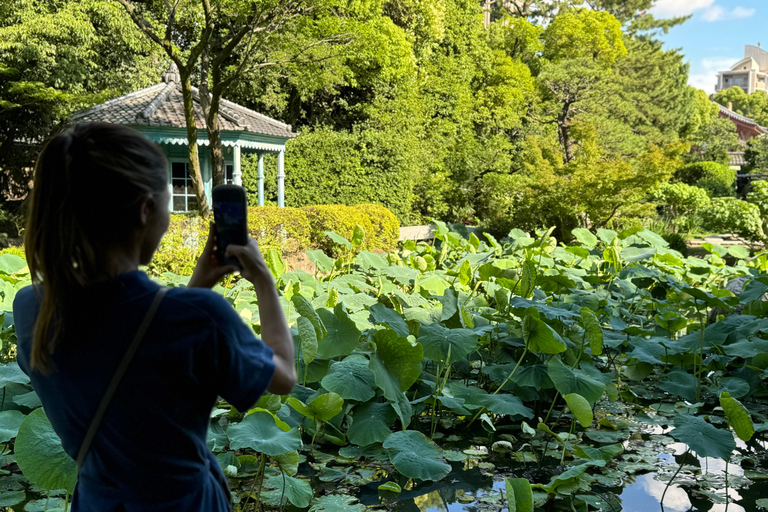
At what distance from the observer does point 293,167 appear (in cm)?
1402

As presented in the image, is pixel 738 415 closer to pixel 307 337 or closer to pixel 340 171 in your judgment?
pixel 307 337

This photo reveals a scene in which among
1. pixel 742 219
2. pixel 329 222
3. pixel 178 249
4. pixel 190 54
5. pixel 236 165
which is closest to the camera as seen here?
pixel 178 249

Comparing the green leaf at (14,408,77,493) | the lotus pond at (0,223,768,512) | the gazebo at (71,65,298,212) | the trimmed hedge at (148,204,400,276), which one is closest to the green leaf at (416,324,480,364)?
the lotus pond at (0,223,768,512)

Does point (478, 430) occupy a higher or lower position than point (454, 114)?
lower

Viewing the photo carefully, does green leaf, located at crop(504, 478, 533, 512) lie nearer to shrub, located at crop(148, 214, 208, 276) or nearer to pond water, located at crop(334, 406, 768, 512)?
pond water, located at crop(334, 406, 768, 512)

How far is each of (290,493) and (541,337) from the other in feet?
4.99

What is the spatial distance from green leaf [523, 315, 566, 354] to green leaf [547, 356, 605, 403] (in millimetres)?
83

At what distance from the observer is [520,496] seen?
212cm

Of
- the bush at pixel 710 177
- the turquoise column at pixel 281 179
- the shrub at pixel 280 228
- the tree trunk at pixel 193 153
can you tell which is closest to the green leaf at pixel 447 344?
the shrub at pixel 280 228

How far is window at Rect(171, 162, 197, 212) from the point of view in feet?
43.4

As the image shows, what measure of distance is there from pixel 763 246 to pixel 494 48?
44.5 ft

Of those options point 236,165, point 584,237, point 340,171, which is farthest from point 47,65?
point 584,237

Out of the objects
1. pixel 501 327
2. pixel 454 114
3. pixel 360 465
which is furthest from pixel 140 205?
pixel 454 114

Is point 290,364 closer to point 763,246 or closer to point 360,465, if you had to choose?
point 360,465
